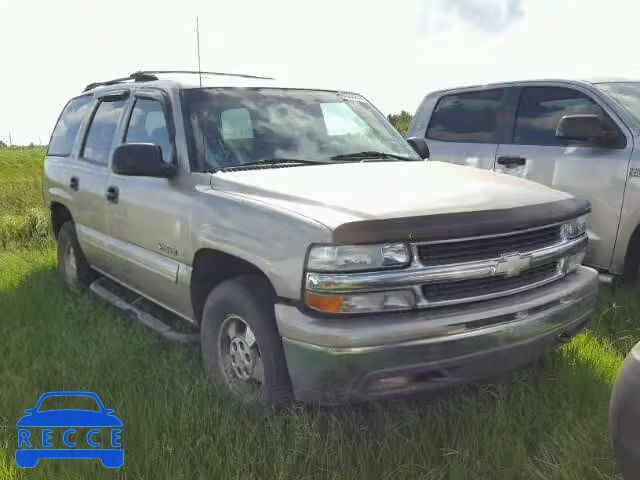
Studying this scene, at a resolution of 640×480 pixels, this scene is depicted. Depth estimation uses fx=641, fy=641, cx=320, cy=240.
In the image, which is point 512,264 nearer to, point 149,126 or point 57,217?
point 149,126

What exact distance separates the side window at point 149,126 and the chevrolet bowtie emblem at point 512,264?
2069 mm

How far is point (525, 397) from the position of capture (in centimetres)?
325

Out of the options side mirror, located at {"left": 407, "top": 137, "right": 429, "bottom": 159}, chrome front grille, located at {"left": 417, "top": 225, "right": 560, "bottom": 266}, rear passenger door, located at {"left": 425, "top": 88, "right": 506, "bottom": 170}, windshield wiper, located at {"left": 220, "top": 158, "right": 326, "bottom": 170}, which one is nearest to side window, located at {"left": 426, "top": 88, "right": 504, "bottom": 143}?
rear passenger door, located at {"left": 425, "top": 88, "right": 506, "bottom": 170}

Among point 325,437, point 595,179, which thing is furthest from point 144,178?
point 595,179

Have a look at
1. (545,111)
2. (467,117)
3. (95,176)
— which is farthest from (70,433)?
(467,117)

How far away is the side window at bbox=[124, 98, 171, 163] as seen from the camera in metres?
3.99

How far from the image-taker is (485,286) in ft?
9.53

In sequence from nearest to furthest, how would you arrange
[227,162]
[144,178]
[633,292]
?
[227,162]
[144,178]
[633,292]

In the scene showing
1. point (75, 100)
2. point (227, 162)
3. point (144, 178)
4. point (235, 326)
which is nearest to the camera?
point (235, 326)

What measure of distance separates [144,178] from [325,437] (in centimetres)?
210

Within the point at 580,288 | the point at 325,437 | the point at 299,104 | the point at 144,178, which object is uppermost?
the point at 299,104

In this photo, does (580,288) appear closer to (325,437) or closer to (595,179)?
(325,437)

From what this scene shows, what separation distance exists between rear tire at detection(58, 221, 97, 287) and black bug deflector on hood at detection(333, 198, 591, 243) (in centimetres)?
364

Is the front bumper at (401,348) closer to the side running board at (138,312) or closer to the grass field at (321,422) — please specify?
the grass field at (321,422)
